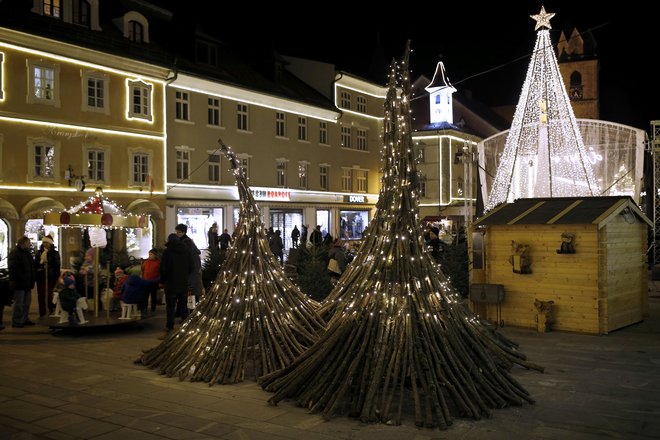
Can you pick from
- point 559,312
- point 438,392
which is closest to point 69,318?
point 438,392

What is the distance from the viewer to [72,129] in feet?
78.4

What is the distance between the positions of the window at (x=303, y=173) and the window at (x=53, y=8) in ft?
Answer: 48.2

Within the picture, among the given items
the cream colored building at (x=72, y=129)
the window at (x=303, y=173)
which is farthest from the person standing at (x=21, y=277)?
the window at (x=303, y=173)

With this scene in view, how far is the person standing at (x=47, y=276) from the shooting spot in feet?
44.3

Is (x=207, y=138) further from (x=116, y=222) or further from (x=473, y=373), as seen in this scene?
(x=473, y=373)

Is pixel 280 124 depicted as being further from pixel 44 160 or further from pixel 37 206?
pixel 37 206

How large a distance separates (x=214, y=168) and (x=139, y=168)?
14.3ft

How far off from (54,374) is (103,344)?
2.19 meters

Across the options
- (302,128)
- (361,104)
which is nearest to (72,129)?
(302,128)

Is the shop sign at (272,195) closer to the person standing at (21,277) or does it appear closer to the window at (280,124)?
the window at (280,124)

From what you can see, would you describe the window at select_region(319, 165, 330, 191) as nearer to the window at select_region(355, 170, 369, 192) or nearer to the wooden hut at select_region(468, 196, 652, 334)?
the window at select_region(355, 170, 369, 192)

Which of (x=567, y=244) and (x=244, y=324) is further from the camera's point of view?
(x=567, y=244)

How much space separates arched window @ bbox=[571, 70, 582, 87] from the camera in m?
62.4

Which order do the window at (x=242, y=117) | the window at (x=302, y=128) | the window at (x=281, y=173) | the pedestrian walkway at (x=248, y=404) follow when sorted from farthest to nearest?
the window at (x=302, y=128), the window at (x=281, y=173), the window at (x=242, y=117), the pedestrian walkway at (x=248, y=404)
